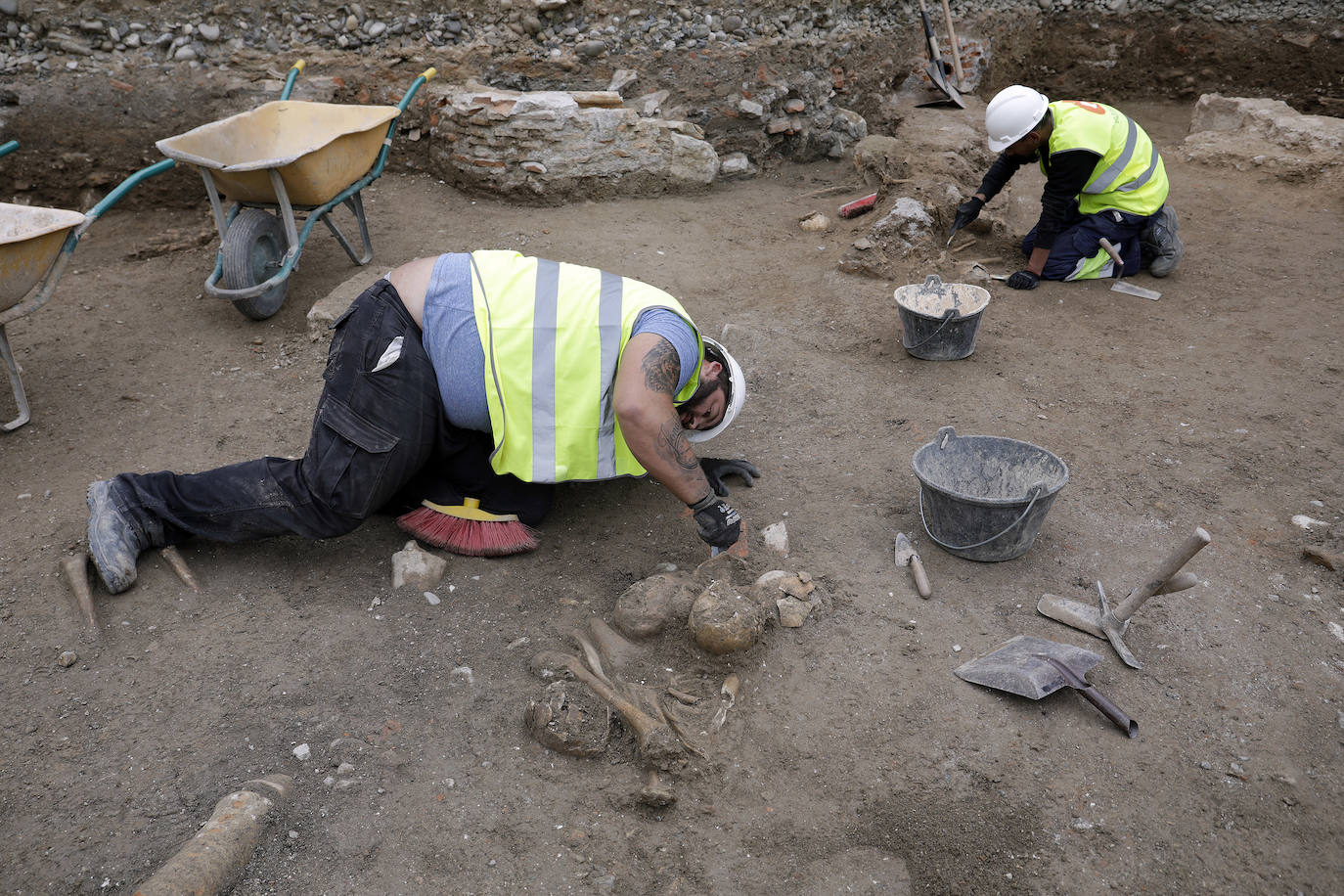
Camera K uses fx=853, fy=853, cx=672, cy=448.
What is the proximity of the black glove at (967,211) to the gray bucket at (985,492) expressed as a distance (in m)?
2.66

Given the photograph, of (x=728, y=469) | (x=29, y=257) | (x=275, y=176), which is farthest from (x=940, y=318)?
(x=29, y=257)

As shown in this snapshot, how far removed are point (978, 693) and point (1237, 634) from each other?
0.91 metres

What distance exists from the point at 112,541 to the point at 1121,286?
206 inches

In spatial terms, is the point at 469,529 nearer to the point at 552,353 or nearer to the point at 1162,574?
the point at 552,353

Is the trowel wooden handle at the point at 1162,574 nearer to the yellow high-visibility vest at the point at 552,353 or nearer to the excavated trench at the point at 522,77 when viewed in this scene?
the yellow high-visibility vest at the point at 552,353

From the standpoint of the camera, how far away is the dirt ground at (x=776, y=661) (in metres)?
2.06

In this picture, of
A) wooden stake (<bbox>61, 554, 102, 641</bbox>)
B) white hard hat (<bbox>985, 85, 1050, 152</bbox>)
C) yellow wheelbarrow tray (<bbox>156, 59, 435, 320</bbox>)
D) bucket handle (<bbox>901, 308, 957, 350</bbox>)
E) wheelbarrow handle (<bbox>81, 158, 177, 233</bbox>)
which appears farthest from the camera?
white hard hat (<bbox>985, 85, 1050, 152</bbox>)

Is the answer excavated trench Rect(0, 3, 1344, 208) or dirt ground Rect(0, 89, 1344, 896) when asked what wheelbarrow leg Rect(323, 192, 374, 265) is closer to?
dirt ground Rect(0, 89, 1344, 896)

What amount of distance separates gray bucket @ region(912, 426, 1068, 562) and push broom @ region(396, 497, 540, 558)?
1.42 metres

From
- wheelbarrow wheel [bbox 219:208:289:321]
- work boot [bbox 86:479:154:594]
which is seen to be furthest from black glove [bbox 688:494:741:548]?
wheelbarrow wheel [bbox 219:208:289:321]

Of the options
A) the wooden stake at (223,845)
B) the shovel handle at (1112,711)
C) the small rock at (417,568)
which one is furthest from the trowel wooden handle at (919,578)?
the wooden stake at (223,845)

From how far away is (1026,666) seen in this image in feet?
7.95

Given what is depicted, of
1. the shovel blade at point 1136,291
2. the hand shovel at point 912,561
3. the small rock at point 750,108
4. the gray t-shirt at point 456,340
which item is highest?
the gray t-shirt at point 456,340

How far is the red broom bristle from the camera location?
302cm
